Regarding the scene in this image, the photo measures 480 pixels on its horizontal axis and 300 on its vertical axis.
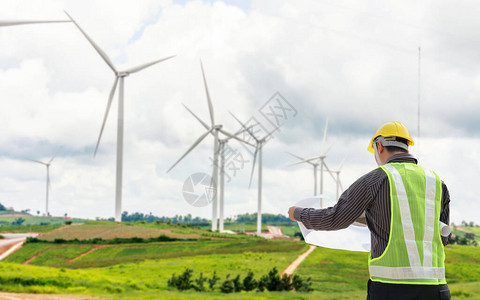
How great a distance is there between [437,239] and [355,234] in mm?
990

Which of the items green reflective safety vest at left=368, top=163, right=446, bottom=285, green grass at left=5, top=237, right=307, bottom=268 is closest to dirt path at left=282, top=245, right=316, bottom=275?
green grass at left=5, top=237, right=307, bottom=268

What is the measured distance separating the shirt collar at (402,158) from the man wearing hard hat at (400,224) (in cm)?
2

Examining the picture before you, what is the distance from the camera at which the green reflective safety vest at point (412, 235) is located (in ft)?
11.6

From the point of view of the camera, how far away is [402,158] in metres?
3.90

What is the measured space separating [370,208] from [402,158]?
0.52m

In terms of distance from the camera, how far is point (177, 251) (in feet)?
130

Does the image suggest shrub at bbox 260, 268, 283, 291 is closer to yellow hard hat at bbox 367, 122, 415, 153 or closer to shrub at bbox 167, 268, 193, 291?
shrub at bbox 167, 268, 193, 291

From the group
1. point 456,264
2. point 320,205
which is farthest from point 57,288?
point 456,264

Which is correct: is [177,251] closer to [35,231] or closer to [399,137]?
[35,231]

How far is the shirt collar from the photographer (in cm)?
390

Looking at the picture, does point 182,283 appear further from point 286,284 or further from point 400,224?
point 400,224

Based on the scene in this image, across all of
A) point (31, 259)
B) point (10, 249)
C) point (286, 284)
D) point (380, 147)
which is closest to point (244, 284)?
point (286, 284)

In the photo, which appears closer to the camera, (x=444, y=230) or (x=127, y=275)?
(x=444, y=230)

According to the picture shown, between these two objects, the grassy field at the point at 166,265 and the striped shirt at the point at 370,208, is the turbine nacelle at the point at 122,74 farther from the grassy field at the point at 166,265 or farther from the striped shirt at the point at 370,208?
the striped shirt at the point at 370,208
